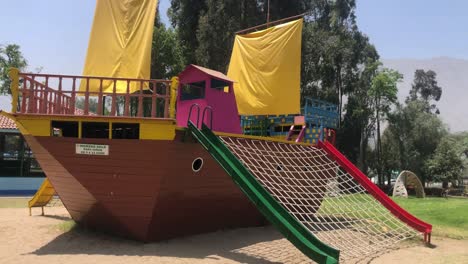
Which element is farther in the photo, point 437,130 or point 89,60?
point 437,130

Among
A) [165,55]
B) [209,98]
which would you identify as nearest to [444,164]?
[165,55]

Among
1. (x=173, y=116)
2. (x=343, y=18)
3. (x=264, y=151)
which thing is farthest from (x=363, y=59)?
(x=173, y=116)

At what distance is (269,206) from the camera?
775cm

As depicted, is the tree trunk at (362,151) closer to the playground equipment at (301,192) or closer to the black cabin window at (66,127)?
the playground equipment at (301,192)

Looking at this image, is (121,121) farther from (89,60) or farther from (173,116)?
(89,60)

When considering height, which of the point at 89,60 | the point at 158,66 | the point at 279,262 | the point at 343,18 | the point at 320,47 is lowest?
the point at 279,262

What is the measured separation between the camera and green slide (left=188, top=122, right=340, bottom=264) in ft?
23.7

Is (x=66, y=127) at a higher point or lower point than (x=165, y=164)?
higher

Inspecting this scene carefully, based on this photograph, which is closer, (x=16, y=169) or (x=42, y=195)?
(x=42, y=195)

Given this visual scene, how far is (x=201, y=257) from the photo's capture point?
819 centimetres

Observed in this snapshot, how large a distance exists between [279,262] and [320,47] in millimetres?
27006

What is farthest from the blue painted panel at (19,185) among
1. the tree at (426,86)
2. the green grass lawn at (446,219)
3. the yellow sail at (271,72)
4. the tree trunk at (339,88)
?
the tree at (426,86)

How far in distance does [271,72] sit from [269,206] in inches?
327

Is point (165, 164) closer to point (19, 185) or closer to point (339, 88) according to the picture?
point (19, 185)
